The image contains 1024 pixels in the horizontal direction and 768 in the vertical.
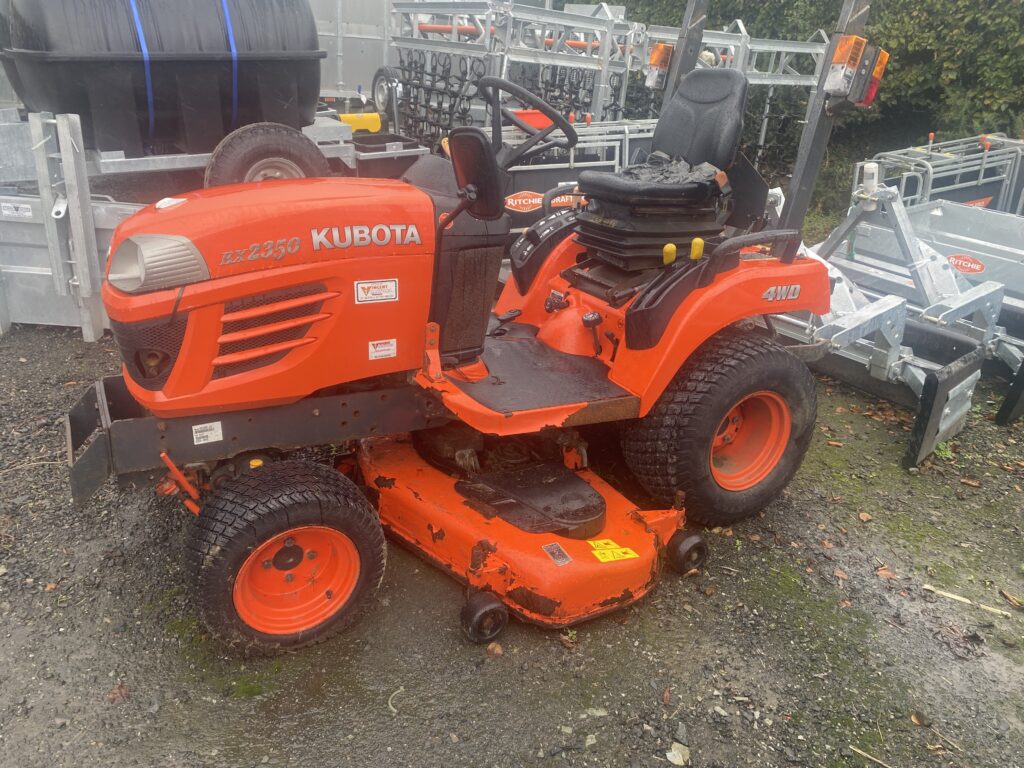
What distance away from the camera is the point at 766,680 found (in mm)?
2564

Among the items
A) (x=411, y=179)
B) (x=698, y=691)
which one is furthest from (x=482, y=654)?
(x=411, y=179)

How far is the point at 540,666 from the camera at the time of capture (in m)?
2.56

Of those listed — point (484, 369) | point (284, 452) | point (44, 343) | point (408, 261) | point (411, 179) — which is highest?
point (411, 179)

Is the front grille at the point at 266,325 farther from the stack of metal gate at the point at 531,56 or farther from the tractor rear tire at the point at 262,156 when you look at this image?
the stack of metal gate at the point at 531,56

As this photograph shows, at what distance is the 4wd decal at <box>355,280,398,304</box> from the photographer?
249cm

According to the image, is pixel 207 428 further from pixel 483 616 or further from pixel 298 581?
pixel 483 616

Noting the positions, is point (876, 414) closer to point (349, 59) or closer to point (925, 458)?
point (925, 458)

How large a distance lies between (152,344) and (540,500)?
1348 millimetres

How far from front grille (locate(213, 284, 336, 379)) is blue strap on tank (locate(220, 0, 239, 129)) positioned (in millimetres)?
3059

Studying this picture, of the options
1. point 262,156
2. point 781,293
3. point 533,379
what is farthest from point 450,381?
point 262,156

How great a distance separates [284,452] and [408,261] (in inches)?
32.1

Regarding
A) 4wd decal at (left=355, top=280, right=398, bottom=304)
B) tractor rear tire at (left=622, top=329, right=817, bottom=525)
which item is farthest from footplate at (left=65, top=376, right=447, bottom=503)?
tractor rear tire at (left=622, top=329, right=817, bottom=525)

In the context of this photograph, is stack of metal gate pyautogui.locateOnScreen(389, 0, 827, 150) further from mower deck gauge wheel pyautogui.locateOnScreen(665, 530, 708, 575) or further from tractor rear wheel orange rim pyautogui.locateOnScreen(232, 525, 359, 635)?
tractor rear wheel orange rim pyautogui.locateOnScreen(232, 525, 359, 635)

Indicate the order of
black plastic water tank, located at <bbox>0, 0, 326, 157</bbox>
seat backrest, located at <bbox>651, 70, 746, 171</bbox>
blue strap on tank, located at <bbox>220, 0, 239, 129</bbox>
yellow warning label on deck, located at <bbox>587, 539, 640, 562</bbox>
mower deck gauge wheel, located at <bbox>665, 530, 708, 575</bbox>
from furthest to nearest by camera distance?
blue strap on tank, located at <bbox>220, 0, 239, 129</bbox>, black plastic water tank, located at <bbox>0, 0, 326, 157</bbox>, seat backrest, located at <bbox>651, 70, 746, 171</bbox>, mower deck gauge wheel, located at <bbox>665, 530, 708, 575</bbox>, yellow warning label on deck, located at <bbox>587, 539, 640, 562</bbox>
